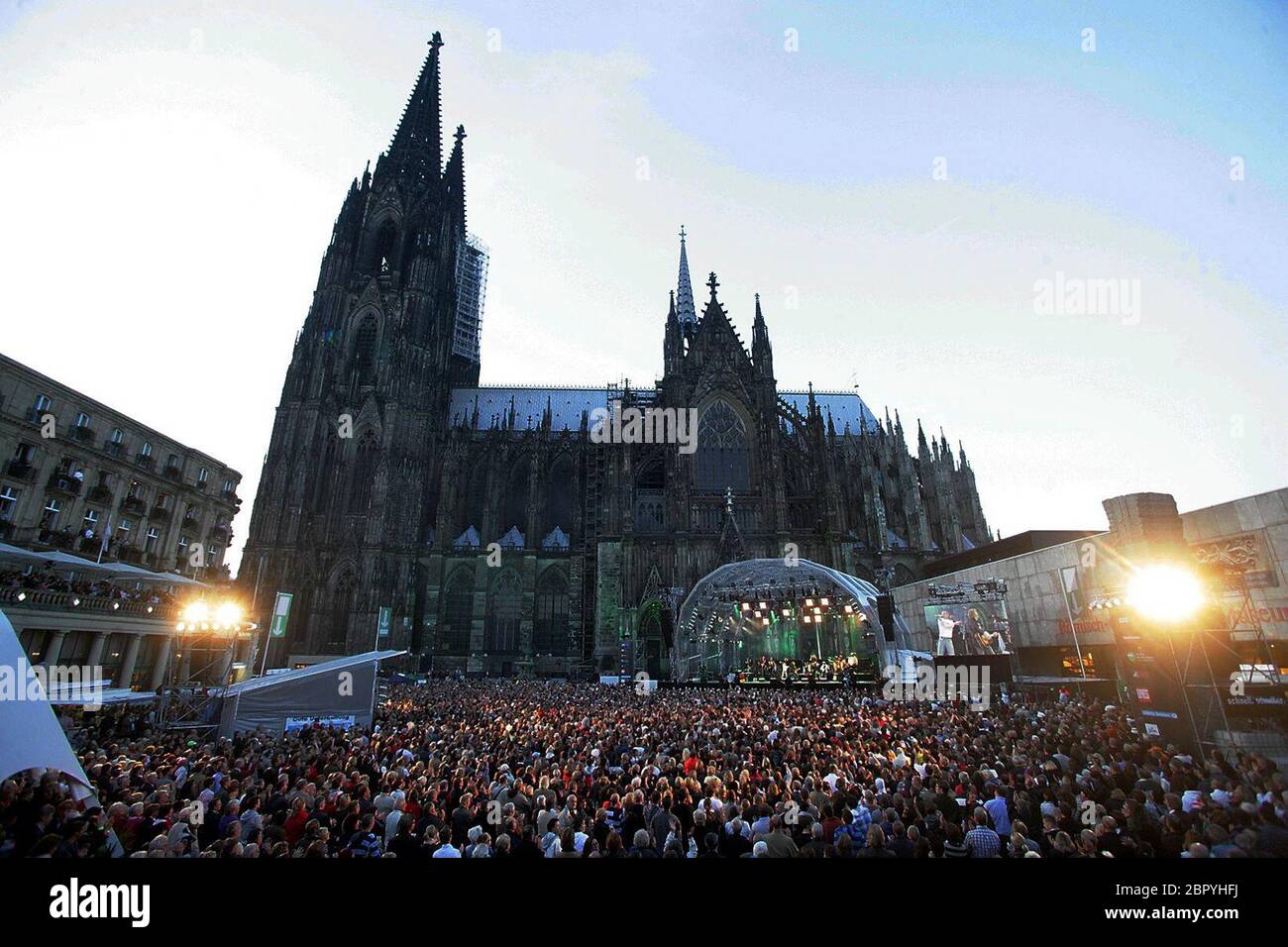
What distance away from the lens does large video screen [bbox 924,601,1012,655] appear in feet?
77.7

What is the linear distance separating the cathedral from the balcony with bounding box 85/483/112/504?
29.7 ft

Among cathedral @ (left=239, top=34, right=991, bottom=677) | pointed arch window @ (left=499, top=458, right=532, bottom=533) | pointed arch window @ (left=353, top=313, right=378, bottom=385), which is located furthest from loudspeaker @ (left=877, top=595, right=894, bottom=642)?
pointed arch window @ (left=353, top=313, right=378, bottom=385)

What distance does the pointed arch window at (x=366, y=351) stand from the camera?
46000mm

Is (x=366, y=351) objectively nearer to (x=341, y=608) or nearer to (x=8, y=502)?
(x=341, y=608)

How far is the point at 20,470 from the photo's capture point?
2697 centimetres

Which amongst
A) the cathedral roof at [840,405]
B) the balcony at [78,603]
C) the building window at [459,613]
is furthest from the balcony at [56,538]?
the cathedral roof at [840,405]

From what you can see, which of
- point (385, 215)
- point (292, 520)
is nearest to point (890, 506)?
point (292, 520)

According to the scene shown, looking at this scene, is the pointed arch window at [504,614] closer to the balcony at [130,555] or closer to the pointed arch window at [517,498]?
the pointed arch window at [517,498]

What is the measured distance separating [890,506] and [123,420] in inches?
2153

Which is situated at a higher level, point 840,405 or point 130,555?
point 840,405

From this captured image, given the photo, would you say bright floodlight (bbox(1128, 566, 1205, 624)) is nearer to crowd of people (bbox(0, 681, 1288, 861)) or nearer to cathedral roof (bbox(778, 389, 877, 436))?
crowd of people (bbox(0, 681, 1288, 861))

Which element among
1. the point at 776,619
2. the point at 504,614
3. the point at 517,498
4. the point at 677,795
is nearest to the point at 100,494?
the point at 504,614

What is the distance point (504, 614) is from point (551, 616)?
3639 mm

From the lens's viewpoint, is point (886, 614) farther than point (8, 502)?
No
